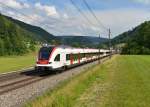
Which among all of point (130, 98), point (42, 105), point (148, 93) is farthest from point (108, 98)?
point (42, 105)

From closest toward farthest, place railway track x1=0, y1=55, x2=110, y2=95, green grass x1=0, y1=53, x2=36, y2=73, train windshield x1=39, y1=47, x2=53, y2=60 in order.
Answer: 1. railway track x1=0, y1=55, x2=110, y2=95
2. train windshield x1=39, y1=47, x2=53, y2=60
3. green grass x1=0, y1=53, x2=36, y2=73

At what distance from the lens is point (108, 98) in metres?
17.3

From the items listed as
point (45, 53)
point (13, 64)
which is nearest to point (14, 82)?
point (45, 53)

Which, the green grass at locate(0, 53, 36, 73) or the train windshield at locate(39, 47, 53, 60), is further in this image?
the green grass at locate(0, 53, 36, 73)

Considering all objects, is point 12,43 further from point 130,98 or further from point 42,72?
point 130,98

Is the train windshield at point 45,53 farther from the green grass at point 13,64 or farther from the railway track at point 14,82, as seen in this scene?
the green grass at point 13,64

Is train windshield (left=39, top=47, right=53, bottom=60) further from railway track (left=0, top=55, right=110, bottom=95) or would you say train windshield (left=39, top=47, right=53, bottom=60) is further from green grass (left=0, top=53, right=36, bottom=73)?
green grass (left=0, top=53, right=36, bottom=73)

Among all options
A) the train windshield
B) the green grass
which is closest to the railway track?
the train windshield

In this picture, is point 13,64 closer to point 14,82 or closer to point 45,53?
point 45,53

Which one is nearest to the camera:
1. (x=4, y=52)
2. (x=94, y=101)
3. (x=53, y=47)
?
(x=94, y=101)

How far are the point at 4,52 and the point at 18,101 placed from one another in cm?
12374

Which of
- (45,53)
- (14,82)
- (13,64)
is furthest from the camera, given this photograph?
(13,64)

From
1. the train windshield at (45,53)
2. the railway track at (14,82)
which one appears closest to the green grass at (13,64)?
the train windshield at (45,53)

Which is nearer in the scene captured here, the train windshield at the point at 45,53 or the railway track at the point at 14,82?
the railway track at the point at 14,82
